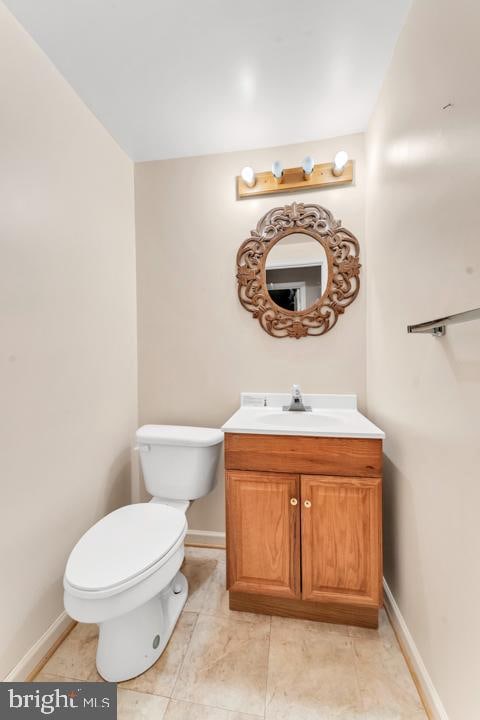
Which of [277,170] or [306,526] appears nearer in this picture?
[306,526]

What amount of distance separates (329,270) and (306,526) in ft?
4.19

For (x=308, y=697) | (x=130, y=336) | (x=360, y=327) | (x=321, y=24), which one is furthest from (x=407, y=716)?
(x=321, y=24)

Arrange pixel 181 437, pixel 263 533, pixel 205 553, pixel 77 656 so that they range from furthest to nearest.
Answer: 1. pixel 205 553
2. pixel 181 437
3. pixel 263 533
4. pixel 77 656

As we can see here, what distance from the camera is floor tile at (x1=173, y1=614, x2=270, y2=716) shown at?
3.38 ft

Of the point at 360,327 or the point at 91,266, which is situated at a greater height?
the point at 91,266

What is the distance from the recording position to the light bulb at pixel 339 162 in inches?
62.4

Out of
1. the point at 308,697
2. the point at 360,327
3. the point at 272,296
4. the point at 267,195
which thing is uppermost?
the point at 267,195

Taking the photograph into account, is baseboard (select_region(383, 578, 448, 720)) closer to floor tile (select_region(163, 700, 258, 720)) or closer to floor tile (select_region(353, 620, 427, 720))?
floor tile (select_region(353, 620, 427, 720))

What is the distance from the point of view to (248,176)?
1.68m

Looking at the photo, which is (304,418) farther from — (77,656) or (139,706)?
(77,656)

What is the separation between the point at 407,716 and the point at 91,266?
2.11 m

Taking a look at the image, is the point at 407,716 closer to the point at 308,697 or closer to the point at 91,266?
the point at 308,697

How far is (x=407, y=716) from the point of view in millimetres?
976

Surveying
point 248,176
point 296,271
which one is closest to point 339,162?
point 248,176
